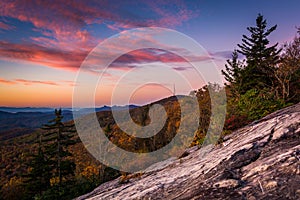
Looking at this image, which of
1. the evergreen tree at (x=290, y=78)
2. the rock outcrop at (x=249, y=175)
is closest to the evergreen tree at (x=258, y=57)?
the evergreen tree at (x=290, y=78)

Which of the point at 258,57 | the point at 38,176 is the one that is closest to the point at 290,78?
the point at 258,57

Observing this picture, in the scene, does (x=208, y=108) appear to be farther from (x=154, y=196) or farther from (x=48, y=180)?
(x=48, y=180)

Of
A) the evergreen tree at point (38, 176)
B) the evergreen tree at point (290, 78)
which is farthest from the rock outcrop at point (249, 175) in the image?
the evergreen tree at point (38, 176)

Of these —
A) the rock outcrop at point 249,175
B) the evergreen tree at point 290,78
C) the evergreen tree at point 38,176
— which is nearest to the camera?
the rock outcrop at point 249,175

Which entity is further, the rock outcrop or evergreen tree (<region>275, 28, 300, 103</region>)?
evergreen tree (<region>275, 28, 300, 103</region>)

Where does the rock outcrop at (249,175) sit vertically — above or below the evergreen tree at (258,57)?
below

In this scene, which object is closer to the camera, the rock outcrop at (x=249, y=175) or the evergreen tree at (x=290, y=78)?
the rock outcrop at (x=249, y=175)

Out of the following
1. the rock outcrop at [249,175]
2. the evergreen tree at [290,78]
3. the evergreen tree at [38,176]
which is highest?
the evergreen tree at [290,78]

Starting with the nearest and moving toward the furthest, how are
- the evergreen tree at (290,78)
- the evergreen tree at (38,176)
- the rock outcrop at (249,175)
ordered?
the rock outcrop at (249,175), the evergreen tree at (290,78), the evergreen tree at (38,176)

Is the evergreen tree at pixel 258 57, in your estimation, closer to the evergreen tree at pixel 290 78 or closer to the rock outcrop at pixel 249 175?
the evergreen tree at pixel 290 78

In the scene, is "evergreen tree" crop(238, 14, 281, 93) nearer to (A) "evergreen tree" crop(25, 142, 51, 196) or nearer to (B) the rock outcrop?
(B) the rock outcrop

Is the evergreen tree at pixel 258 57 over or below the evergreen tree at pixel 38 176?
over

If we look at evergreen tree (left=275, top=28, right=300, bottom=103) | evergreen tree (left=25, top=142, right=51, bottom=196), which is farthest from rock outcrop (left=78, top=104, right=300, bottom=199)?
evergreen tree (left=25, top=142, right=51, bottom=196)

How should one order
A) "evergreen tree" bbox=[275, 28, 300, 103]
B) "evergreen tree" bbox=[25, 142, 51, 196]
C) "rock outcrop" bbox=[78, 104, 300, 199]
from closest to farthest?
"rock outcrop" bbox=[78, 104, 300, 199] → "evergreen tree" bbox=[275, 28, 300, 103] → "evergreen tree" bbox=[25, 142, 51, 196]
